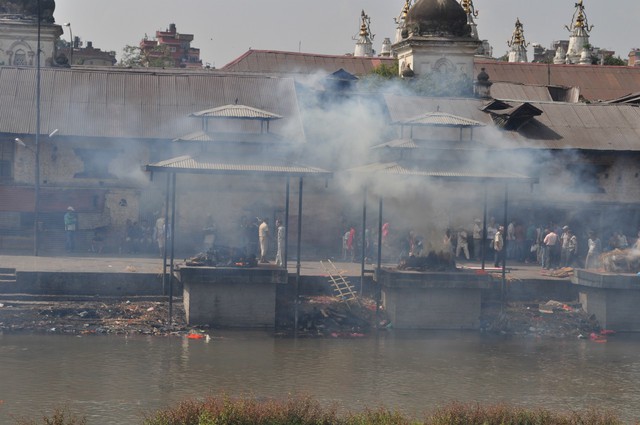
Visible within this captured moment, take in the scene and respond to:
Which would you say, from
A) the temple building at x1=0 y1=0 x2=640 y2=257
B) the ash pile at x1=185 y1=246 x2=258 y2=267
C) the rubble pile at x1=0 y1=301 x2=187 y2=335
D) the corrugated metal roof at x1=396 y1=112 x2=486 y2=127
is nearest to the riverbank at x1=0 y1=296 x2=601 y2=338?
the rubble pile at x1=0 y1=301 x2=187 y2=335

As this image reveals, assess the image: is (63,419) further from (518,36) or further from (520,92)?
(518,36)

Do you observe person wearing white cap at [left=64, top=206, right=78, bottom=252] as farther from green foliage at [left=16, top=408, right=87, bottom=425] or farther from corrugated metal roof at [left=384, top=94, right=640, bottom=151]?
green foliage at [left=16, top=408, right=87, bottom=425]

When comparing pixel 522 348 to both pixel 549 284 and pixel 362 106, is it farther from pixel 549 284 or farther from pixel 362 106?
pixel 362 106

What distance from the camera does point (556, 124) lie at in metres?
39.5

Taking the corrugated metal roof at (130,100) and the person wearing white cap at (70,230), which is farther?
the corrugated metal roof at (130,100)

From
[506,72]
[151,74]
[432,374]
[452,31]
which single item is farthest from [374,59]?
[432,374]

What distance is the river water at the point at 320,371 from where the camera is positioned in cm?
2102

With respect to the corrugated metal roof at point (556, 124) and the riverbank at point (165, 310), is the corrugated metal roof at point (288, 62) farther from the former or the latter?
the riverbank at point (165, 310)

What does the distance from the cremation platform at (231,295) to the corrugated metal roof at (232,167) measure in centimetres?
244

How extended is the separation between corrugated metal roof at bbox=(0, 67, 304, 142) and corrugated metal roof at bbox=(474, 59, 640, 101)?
97.7ft

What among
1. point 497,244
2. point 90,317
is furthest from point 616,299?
point 90,317

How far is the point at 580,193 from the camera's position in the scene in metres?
38.0

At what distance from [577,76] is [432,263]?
137 ft

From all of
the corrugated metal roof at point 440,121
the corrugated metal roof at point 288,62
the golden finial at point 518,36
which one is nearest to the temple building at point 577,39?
the golden finial at point 518,36
